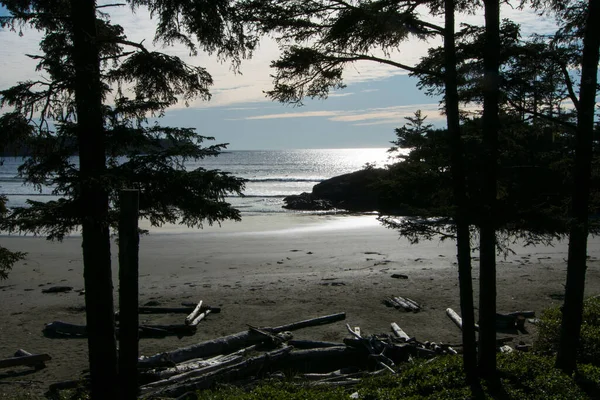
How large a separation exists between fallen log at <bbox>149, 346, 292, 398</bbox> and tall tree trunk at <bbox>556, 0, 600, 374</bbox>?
16.5 feet

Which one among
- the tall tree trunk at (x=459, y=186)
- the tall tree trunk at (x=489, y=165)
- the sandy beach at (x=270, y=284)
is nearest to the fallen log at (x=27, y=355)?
the sandy beach at (x=270, y=284)

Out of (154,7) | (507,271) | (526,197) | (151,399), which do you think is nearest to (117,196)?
(154,7)

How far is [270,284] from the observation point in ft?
58.4

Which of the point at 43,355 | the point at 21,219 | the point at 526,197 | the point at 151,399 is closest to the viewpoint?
the point at 21,219

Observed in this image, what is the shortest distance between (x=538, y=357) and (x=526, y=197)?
9.49 ft

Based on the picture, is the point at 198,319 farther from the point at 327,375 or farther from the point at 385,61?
the point at 385,61

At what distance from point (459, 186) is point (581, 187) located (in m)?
2.14

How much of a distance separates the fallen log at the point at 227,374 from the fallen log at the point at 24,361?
315 cm

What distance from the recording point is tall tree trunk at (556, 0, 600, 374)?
862 cm

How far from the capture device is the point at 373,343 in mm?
11000

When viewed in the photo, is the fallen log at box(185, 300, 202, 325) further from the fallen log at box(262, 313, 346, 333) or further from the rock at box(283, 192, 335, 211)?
the rock at box(283, 192, 335, 211)

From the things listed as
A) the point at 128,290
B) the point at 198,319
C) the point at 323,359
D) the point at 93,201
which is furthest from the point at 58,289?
the point at 128,290

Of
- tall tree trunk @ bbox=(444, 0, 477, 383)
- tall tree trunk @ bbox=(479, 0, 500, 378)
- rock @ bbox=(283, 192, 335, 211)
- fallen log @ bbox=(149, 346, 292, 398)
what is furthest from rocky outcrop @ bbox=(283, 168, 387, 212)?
tall tree trunk @ bbox=(444, 0, 477, 383)

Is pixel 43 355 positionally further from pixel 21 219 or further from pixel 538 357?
pixel 538 357
